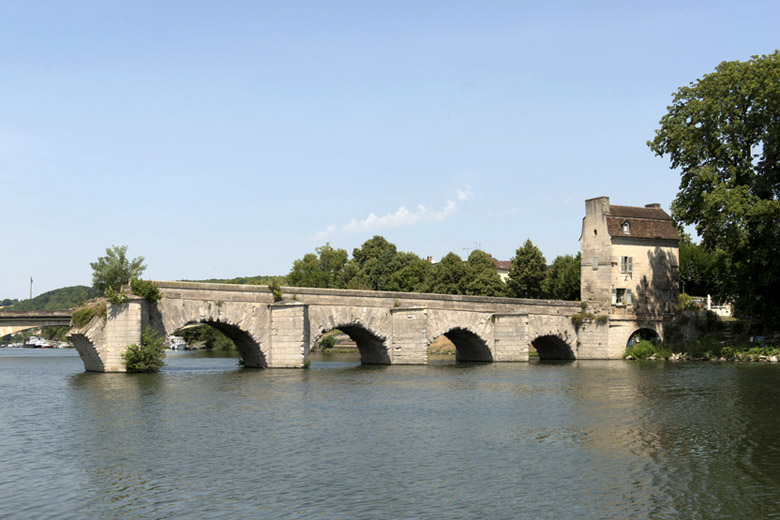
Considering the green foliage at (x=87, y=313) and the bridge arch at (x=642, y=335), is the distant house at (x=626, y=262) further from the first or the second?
the green foliage at (x=87, y=313)

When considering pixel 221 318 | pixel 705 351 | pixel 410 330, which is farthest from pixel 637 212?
pixel 221 318

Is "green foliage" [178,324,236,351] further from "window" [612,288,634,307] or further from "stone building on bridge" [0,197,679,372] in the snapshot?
"window" [612,288,634,307]

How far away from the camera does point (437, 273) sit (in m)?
91.5

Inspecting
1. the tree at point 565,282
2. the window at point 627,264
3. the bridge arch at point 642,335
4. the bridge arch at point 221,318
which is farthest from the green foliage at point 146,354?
the tree at point 565,282

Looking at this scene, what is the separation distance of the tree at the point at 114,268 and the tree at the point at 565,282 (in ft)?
135

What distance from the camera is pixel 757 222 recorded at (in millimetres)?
49125

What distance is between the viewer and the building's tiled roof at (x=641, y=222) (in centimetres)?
5700

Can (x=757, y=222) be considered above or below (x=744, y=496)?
above

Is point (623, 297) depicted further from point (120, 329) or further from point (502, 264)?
point (502, 264)

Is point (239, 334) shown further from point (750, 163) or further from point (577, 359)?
point (750, 163)

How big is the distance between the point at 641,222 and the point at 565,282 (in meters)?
16.9

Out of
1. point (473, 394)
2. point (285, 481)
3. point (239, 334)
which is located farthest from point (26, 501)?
point (239, 334)

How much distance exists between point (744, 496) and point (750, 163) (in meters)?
40.4

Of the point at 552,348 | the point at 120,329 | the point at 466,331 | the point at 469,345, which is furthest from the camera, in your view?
the point at 552,348
